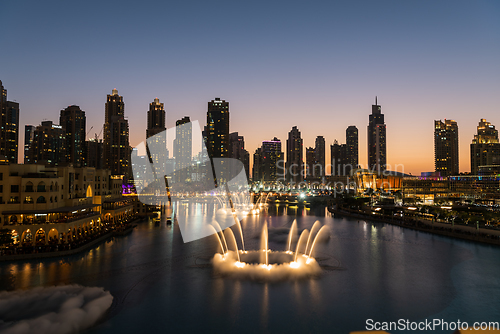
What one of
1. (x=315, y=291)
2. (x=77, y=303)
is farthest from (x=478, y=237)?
(x=77, y=303)

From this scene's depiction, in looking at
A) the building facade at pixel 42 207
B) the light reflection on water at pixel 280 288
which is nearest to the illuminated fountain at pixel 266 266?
the light reflection on water at pixel 280 288

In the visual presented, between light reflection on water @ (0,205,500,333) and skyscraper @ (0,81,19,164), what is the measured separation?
468ft

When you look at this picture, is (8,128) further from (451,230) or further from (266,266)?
(451,230)

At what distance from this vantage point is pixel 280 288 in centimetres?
2477

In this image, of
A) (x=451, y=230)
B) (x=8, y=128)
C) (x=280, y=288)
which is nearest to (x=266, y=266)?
(x=280, y=288)

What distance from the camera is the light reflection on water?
2006cm

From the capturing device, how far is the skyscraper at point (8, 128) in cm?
14738

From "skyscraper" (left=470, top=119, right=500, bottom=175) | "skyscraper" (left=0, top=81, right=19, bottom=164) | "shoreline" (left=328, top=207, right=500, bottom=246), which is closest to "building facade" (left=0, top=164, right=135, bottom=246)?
"shoreline" (left=328, top=207, right=500, bottom=246)

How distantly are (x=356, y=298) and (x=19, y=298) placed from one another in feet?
75.7

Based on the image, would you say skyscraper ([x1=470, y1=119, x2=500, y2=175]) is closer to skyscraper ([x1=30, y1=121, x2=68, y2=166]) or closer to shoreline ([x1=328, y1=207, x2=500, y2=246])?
shoreline ([x1=328, y1=207, x2=500, y2=246])

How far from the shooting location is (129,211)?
66.3 m

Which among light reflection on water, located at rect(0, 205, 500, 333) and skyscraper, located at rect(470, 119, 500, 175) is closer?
light reflection on water, located at rect(0, 205, 500, 333)

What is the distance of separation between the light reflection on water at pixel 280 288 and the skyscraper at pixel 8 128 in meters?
143

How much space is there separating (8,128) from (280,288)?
17440 centimetres
